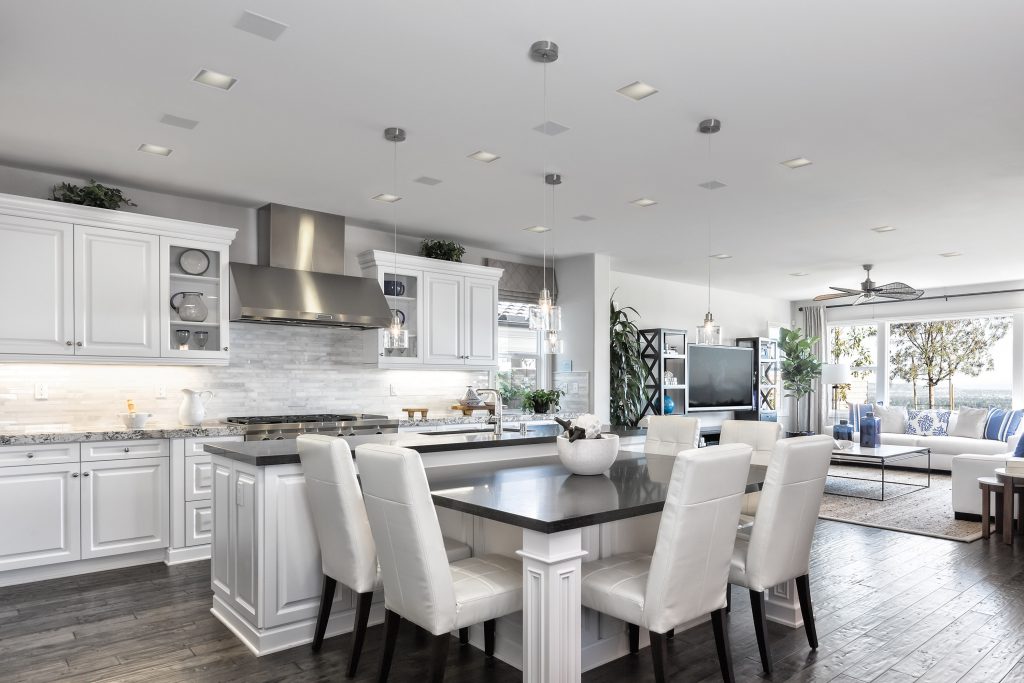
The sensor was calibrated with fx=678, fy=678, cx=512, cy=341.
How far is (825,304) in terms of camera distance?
1119 cm

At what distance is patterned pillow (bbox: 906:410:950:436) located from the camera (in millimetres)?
9078

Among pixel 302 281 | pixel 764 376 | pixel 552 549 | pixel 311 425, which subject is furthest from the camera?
pixel 764 376

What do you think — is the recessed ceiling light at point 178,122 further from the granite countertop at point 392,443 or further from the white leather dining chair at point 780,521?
the white leather dining chair at point 780,521

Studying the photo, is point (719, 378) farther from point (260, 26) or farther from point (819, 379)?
point (260, 26)

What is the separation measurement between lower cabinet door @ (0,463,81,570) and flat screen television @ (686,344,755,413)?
23.3 ft

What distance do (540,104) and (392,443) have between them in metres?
1.86

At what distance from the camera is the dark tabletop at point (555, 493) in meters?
2.21

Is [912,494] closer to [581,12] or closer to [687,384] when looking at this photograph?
[687,384]

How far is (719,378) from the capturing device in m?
9.76

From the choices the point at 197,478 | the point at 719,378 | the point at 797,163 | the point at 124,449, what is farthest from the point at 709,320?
the point at 719,378

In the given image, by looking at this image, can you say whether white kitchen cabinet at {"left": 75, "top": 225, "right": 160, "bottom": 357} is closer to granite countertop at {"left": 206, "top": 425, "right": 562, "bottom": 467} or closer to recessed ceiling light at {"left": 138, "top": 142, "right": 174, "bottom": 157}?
recessed ceiling light at {"left": 138, "top": 142, "right": 174, "bottom": 157}

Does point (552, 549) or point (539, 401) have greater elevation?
point (539, 401)

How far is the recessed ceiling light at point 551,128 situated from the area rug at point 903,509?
414 cm

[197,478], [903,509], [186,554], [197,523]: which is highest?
[197,478]
